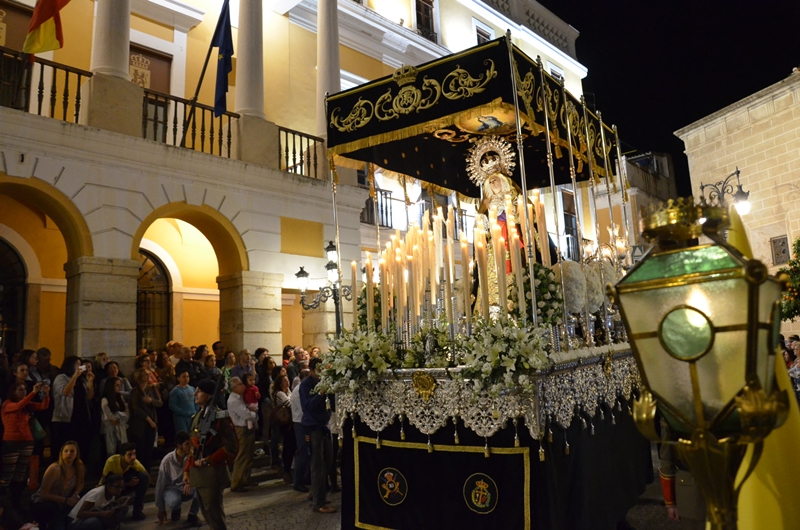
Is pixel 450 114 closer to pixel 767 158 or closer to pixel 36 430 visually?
pixel 36 430

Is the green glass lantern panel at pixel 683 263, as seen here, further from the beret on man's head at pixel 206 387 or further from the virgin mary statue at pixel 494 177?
the beret on man's head at pixel 206 387

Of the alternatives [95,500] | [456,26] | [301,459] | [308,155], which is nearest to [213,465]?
[95,500]

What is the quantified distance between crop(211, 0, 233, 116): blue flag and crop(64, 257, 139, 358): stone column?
3401 millimetres

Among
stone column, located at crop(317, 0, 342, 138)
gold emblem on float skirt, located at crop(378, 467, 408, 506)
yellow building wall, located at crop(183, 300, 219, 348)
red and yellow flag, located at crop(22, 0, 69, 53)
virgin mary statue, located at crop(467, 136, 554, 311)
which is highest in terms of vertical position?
stone column, located at crop(317, 0, 342, 138)

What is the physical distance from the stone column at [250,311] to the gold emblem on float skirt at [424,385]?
6949 millimetres

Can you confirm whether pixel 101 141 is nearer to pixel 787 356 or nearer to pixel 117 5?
pixel 117 5

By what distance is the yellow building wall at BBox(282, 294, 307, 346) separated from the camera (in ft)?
49.9

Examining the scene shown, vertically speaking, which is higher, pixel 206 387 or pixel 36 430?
pixel 206 387

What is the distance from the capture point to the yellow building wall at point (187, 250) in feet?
42.8

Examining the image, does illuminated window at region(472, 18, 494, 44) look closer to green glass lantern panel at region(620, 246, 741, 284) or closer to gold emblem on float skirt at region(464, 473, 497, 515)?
gold emblem on float skirt at region(464, 473, 497, 515)

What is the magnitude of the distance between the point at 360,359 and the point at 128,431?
4.55 metres

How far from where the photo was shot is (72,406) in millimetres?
7152

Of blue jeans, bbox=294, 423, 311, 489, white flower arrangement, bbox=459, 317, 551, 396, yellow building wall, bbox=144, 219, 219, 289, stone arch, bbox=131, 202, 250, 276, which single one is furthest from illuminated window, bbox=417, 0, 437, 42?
white flower arrangement, bbox=459, 317, 551, 396

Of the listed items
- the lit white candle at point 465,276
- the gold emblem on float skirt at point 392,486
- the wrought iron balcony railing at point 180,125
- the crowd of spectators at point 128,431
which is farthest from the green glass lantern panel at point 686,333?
the wrought iron balcony railing at point 180,125
